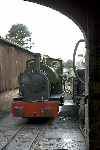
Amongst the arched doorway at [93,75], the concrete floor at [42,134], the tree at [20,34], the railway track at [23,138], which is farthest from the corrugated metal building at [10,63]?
the tree at [20,34]

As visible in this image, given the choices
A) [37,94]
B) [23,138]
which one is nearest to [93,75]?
[23,138]

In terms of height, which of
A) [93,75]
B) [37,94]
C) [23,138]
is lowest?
[23,138]

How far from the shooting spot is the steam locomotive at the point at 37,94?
1756 cm

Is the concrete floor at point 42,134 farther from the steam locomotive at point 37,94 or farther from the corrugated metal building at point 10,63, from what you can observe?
the corrugated metal building at point 10,63

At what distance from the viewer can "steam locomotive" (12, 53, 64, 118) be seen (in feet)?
57.6

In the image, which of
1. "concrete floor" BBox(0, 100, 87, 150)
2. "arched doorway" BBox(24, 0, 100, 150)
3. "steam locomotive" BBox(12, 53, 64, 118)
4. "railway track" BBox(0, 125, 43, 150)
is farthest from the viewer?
"steam locomotive" BBox(12, 53, 64, 118)

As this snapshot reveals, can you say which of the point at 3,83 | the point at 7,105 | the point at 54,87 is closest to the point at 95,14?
the point at 54,87

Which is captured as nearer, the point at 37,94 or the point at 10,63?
the point at 37,94

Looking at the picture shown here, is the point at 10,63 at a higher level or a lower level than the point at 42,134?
higher

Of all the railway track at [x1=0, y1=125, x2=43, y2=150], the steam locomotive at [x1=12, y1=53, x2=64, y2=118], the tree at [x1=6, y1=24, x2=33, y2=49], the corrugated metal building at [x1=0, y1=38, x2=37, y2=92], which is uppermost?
the tree at [x1=6, y1=24, x2=33, y2=49]

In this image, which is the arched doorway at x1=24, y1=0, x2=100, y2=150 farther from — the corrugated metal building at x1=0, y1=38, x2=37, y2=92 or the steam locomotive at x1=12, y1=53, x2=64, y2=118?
the corrugated metal building at x1=0, y1=38, x2=37, y2=92

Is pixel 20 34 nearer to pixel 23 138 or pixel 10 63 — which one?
pixel 10 63

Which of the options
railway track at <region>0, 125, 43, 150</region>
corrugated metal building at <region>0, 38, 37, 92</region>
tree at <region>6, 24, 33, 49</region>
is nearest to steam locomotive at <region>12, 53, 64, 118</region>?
railway track at <region>0, 125, 43, 150</region>

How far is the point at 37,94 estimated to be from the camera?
18.3m
